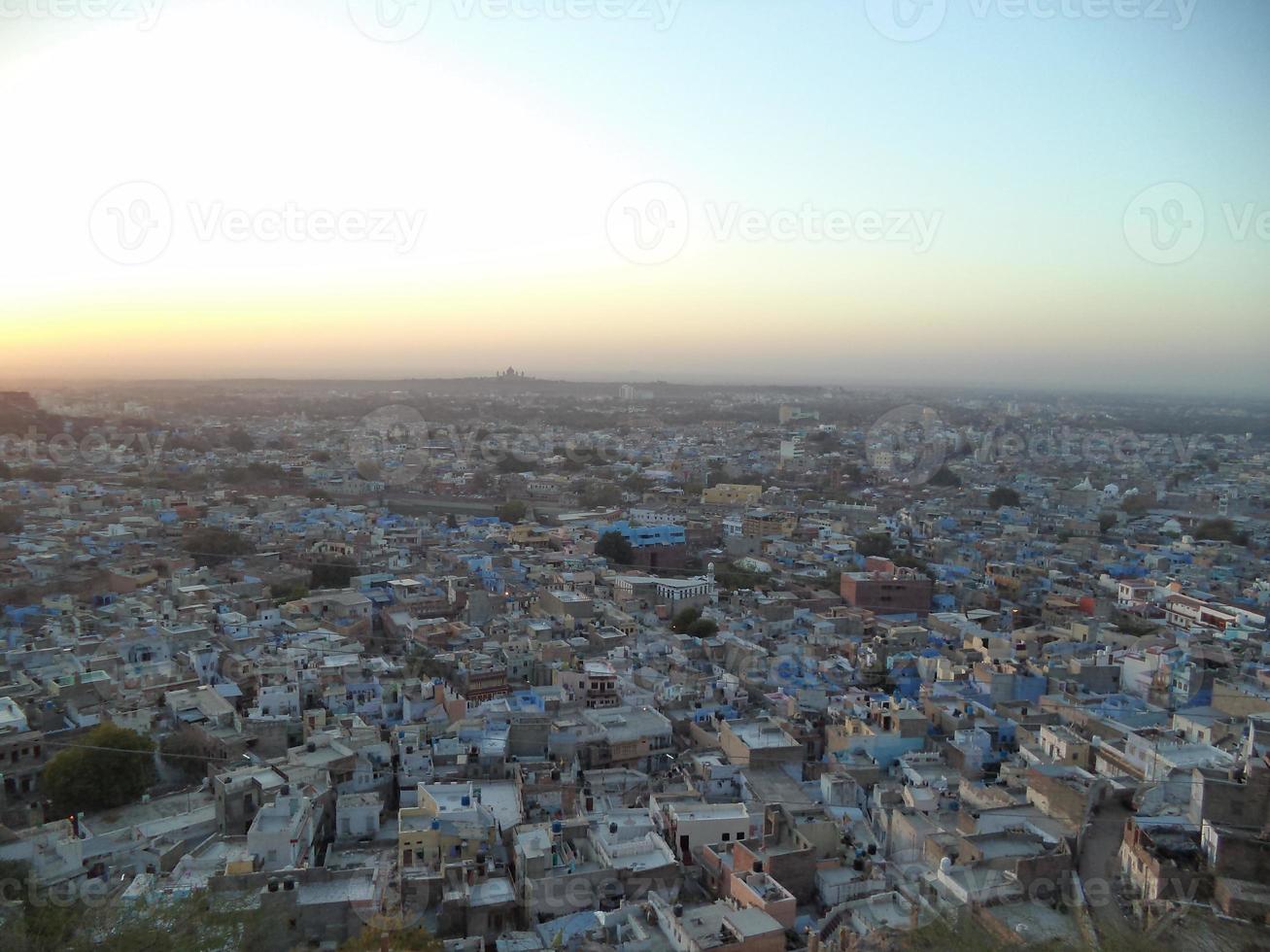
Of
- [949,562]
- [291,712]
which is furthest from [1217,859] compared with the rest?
[949,562]

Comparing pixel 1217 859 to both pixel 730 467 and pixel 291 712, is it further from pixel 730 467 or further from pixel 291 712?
pixel 730 467

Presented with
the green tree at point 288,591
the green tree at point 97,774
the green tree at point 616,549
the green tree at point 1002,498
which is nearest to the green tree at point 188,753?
the green tree at point 97,774

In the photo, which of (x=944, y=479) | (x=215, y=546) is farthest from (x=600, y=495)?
(x=944, y=479)

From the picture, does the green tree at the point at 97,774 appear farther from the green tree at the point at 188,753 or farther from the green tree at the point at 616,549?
the green tree at the point at 616,549

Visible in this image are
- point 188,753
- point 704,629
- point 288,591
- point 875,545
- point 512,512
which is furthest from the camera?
point 512,512

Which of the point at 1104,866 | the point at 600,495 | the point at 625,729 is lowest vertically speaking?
the point at 600,495

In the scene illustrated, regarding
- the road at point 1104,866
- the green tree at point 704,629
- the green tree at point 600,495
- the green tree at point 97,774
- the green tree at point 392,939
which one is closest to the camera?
the green tree at point 392,939

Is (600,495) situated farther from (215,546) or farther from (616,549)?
(215,546)
